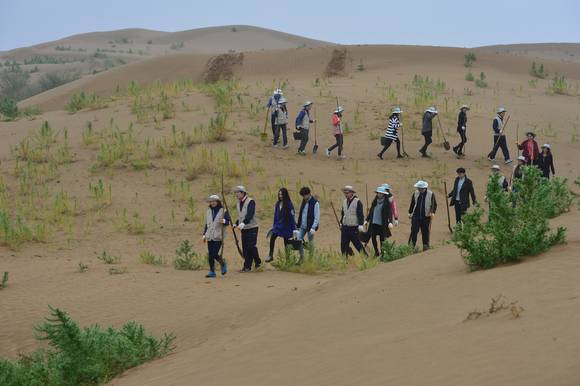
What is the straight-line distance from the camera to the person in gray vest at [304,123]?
2328cm

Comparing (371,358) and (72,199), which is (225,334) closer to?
(371,358)

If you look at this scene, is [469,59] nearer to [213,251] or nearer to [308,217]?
[308,217]

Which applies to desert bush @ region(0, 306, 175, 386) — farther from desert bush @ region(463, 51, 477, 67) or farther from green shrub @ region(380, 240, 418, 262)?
desert bush @ region(463, 51, 477, 67)

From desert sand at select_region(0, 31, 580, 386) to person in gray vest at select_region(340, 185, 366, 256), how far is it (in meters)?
0.74

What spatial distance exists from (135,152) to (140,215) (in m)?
4.07

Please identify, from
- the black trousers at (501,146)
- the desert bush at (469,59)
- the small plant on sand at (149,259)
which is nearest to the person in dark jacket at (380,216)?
the small plant on sand at (149,259)

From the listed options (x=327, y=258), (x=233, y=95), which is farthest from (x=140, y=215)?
(x=233, y=95)

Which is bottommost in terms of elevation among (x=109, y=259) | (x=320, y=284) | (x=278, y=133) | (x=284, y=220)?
(x=109, y=259)

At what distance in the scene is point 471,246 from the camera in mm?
9555

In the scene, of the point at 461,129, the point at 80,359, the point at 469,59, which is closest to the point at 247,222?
the point at 80,359

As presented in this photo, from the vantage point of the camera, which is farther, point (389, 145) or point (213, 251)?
point (389, 145)

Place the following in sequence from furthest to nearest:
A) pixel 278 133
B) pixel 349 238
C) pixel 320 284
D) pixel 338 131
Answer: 1. pixel 278 133
2. pixel 338 131
3. pixel 349 238
4. pixel 320 284

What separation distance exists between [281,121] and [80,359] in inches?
614

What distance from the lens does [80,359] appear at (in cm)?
920
